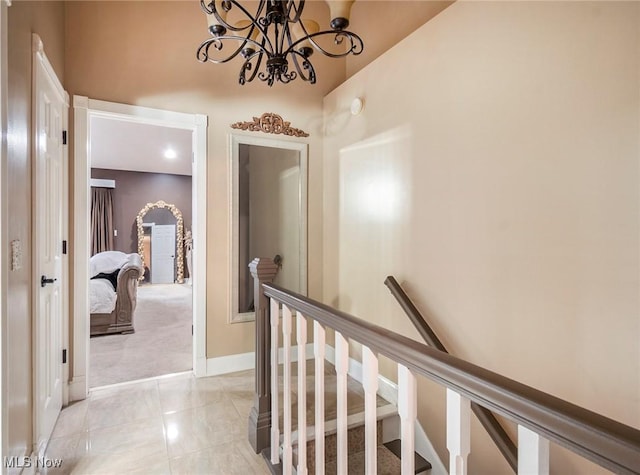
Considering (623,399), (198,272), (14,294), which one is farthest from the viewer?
(198,272)

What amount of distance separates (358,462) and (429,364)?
1.83 metres

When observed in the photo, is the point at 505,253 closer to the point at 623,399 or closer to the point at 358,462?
the point at 623,399

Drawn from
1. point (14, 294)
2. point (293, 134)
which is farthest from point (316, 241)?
point (14, 294)

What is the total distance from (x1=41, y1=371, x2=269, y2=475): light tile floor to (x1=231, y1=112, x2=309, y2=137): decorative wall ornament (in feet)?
7.15

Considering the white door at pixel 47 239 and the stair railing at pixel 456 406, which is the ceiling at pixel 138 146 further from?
the stair railing at pixel 456 406

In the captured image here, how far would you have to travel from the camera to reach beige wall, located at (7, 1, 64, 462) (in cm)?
138

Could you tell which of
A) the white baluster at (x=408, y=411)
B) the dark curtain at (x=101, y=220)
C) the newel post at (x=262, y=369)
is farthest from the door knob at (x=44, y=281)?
the dark curtain at (x=101, y=220)

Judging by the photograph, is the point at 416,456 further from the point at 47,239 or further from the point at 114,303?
the point at 114,303

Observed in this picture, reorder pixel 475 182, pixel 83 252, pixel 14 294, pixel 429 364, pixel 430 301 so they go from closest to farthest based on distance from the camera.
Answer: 1. pixel 429 364
2. pixel 14 294
3. pixel 475 182
4. pixel 430 301
5. pixel 83 252

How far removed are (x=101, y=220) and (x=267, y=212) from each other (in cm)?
604

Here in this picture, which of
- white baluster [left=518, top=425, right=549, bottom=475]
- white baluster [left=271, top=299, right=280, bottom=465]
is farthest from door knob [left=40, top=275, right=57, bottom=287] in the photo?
white baluster [left=518, top=425, right=549, bottom=475]

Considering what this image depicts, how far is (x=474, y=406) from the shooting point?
6.09 ft

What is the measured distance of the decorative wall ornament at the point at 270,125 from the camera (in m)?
3.04

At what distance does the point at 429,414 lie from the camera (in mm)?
2254
